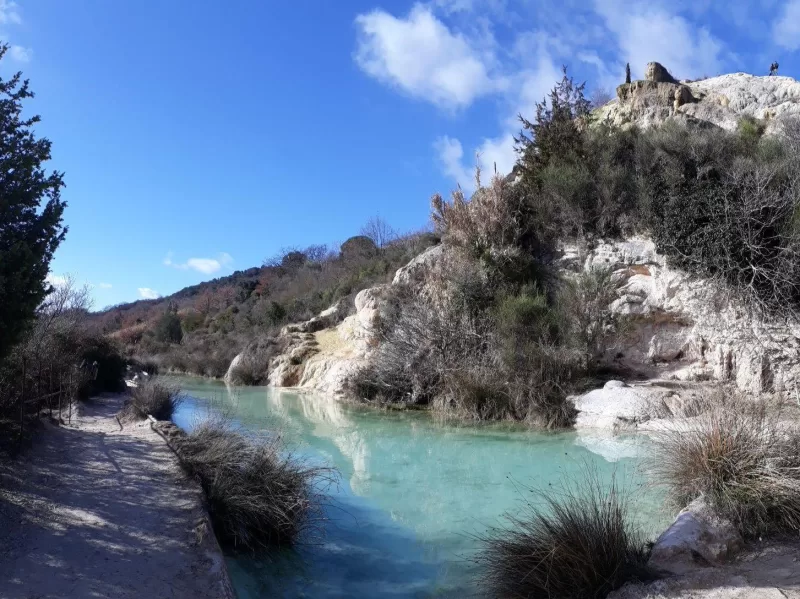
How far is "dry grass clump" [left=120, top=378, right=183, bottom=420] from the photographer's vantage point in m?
12.7

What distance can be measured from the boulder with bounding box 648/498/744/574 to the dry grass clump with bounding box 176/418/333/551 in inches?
137

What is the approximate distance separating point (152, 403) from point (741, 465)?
12.1 m

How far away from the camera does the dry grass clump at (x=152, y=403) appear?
12.7 meters

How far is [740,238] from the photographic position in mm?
12992

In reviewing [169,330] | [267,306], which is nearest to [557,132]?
[267,306]

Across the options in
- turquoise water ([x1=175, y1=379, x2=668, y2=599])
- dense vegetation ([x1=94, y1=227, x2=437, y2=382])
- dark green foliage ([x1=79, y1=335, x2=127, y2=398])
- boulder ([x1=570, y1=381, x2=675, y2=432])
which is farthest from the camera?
dense vegetation ([x1=94, y1=227, x2=437, y2=382])

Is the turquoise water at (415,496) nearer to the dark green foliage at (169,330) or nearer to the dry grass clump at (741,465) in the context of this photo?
the dry grass clump at (741,465)

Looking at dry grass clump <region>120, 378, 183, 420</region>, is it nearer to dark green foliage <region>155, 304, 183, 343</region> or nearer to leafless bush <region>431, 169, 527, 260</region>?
leafless bush <region>431, 169, 527, 260</region>

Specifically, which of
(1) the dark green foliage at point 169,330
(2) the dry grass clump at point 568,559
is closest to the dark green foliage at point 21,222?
(2) the dry grass clump at point 568,559

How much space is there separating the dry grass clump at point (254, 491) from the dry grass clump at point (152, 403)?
646cm

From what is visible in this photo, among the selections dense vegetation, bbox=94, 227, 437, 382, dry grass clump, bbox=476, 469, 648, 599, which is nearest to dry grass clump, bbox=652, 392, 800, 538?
dry grass clump, bbox=476, 469, 648, 599

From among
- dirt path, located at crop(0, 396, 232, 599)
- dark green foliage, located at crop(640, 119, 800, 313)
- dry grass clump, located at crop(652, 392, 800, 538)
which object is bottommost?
dirt path, located at crop(0, 396, 232, 599)

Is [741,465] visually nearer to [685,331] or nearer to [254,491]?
[254,491]

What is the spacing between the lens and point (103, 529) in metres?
5.17
